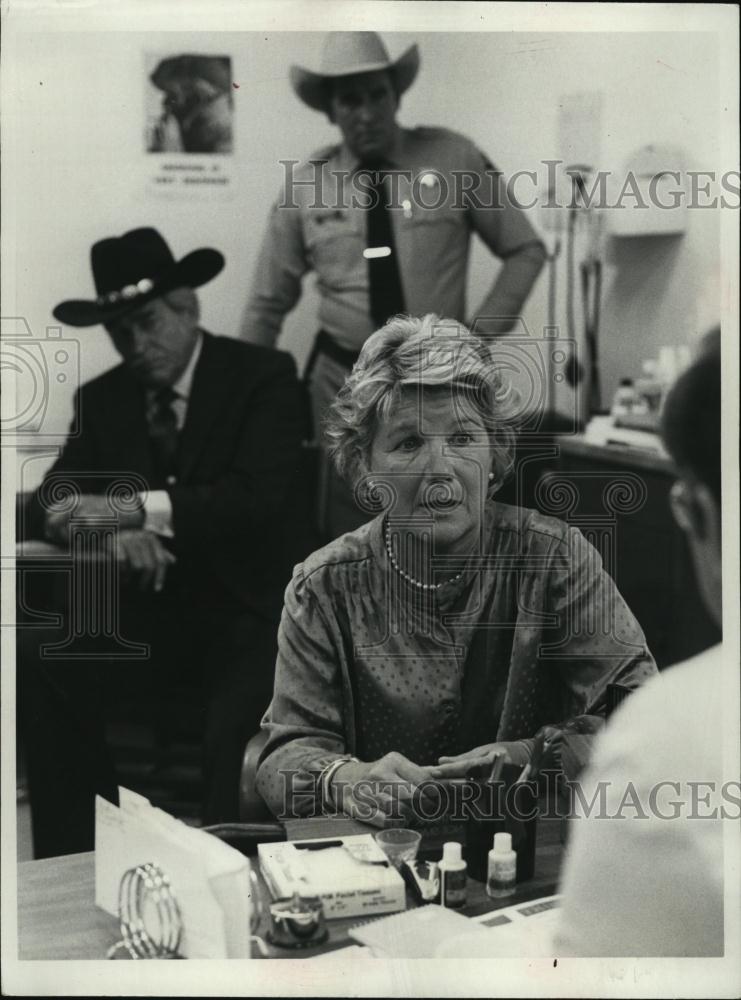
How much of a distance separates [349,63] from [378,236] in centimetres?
37

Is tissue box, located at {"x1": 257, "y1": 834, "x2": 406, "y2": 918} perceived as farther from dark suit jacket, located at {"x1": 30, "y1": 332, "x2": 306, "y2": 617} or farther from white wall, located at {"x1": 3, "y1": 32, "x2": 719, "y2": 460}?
white wall, located at {"x1": 3, "y1": 32, "x2": 719, "y2": 460}

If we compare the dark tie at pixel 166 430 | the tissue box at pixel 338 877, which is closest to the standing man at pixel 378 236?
the dark tie at pixel 166 430

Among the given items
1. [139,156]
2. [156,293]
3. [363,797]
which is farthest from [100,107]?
[363,797]

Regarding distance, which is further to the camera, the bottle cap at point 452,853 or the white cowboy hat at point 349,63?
the white cowboy hat at point 349,63

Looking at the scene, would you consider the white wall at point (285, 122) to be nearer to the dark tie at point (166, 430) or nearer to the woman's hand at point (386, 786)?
the dark tie at point (166, 430)

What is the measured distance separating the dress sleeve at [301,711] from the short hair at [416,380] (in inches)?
13.2

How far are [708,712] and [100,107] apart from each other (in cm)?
185

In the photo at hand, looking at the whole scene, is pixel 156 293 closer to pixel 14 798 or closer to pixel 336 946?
pixel 14 798

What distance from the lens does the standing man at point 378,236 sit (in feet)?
7.84

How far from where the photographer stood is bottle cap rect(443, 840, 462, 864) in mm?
2184

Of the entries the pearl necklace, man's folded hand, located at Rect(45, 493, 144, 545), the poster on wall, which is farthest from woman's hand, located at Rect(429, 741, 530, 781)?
the poster on wall

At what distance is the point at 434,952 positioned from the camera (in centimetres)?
227

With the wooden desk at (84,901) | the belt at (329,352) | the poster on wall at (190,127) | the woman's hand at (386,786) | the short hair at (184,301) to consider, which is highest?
the poster on wall at (190,127)

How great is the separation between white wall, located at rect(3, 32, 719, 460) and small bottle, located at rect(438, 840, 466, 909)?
1.08m
